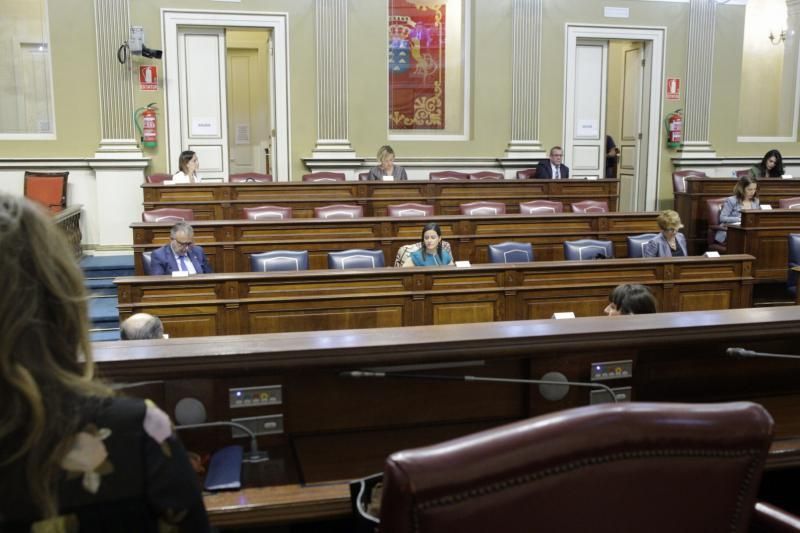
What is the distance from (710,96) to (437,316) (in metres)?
7.21

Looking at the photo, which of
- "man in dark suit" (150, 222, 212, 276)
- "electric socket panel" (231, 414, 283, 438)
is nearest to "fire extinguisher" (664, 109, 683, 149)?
"man in dark suit" (150, 222, 212, 276)

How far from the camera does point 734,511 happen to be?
3.12 ft

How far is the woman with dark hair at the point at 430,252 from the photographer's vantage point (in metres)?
5.25

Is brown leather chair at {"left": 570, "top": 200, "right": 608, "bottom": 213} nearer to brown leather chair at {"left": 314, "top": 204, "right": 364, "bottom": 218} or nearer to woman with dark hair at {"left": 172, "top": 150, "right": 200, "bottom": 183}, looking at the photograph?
brown leather chair at {"left": 314, "top": 204, "right": 364, "bottom": 218}

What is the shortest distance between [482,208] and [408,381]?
5203mm

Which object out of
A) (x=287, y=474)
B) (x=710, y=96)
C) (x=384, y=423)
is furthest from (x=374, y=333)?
(x=710, y=96)

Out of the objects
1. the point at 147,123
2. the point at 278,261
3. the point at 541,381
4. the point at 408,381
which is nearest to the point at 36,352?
the point at 408,381

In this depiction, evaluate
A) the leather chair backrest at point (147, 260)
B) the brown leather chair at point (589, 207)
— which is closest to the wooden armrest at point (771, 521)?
the leather chair backrest at point (147, 260)

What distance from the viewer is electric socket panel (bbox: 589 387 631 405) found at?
1928 millimetres

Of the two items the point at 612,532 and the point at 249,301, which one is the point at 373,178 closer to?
the point at 249,301

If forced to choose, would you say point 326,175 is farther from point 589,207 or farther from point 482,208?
point 589,207

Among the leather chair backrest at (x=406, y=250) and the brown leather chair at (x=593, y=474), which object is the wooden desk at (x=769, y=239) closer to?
the leather chair backrest at (x=406, y=250)

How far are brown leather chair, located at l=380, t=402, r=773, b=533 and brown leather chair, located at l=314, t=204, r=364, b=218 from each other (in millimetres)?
5691

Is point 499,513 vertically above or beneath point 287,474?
above
